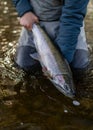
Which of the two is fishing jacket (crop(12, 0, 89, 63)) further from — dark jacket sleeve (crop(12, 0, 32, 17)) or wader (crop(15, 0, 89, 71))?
dark jacket sleeve (crop(12, 0, 32, 17))

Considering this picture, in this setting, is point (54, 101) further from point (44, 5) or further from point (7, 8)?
point (7, 8)

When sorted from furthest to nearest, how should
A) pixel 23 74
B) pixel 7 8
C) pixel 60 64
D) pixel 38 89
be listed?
pixel 7 8 → pixel 23 74 → pixel 38 89 → pixel 60 64

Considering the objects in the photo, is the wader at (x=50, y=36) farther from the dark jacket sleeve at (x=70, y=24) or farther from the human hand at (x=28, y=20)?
the dark jacket sleeve at (x=70, y=24)

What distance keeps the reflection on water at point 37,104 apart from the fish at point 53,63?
15cm

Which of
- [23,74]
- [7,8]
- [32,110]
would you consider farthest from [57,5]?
[7,8]

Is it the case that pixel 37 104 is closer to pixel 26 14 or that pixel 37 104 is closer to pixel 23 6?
pixel 26 14

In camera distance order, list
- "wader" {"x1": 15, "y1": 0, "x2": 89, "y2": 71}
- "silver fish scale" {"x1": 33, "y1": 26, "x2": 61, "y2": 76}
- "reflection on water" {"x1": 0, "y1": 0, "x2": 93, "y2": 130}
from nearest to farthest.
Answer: "reflection on water" {"x1": 0, "y1": 0, "x2": 93, "y2": 130}, "silver fish scale" {"x1": 33, "y1": 26, "x2": 61, "y2": 76}, "wader" {"x1": 15, "y1": 0, "x2": 89, "y2": 71}

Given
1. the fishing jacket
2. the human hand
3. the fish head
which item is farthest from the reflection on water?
the human hand

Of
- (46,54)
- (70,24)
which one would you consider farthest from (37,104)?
(70,24)

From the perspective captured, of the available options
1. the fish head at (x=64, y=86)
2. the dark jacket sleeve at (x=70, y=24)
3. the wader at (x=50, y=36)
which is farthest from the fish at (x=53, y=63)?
the wader at (x=50, y=36)

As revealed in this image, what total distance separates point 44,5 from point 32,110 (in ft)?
4.21

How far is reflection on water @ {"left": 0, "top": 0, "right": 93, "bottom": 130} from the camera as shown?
358 centimetres

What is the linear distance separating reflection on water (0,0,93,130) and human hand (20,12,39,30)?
555 millimetres

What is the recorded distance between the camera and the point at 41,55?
4160 millimetres
